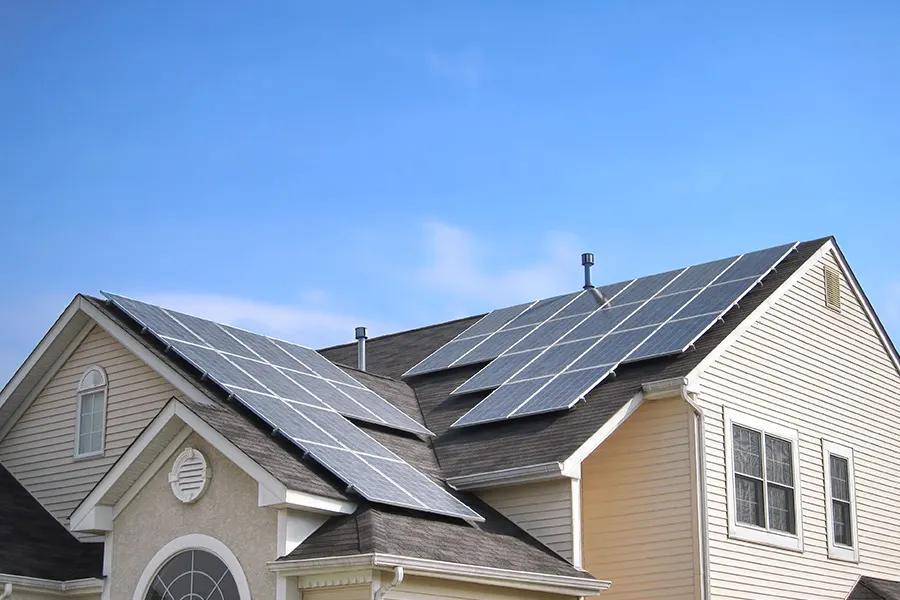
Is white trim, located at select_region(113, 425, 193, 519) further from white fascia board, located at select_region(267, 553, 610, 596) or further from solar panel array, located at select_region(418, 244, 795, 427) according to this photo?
solar panel array, located at select_region(418, 244, 795, 427)

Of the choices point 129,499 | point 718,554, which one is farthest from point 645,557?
point 129,499

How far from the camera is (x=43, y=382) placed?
21.0 metres

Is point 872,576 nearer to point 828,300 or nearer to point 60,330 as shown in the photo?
point 828,300

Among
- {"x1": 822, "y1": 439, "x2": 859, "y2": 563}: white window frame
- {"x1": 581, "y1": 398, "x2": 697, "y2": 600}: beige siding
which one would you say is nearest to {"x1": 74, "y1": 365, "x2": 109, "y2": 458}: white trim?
{"x1": 581, "y1": 398, "x2": 697, "y2": 600}: beige siding

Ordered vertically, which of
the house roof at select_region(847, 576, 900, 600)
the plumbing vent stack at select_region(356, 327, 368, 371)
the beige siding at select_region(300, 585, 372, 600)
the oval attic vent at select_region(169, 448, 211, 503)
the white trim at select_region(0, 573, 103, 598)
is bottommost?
the beige siding at select_region(300, 585, 372, 600)

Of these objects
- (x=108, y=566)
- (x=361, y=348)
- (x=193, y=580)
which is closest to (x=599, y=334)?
(x=361, y=348)

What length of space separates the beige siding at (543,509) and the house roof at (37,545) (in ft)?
19.6

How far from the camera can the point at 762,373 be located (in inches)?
810

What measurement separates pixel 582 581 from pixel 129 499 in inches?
242

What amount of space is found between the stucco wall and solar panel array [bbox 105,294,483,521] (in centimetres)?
114

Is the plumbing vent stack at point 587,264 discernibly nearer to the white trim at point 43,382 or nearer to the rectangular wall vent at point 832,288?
the rectangular wall vent at point 832,288

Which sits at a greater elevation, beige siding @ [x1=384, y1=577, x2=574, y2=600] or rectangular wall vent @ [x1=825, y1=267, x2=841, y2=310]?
rectangular wall vent @ [x1=825, y1=267, x2=841, y2=310]

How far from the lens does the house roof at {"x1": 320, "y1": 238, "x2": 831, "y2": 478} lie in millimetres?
18250

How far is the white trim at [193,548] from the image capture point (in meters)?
15.0
